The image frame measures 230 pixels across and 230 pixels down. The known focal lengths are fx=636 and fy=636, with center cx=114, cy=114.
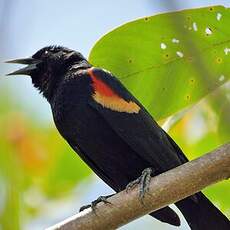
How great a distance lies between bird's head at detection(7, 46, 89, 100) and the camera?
328cm

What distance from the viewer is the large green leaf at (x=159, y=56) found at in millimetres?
2332

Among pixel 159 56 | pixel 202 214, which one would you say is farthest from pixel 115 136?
pixel 159 56

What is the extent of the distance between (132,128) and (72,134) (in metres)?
0.29

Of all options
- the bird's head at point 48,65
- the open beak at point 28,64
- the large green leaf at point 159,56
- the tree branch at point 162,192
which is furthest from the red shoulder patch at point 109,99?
→ the tree branch at point 162,192

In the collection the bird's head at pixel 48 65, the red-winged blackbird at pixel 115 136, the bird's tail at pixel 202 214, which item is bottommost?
the bird's tail at pixel 202 214

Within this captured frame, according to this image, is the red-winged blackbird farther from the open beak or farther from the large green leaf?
the large green leaf

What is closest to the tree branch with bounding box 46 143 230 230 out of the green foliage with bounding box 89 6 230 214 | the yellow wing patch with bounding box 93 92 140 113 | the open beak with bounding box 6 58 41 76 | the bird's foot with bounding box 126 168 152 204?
the bird's foot with bounding box 126 168 152 204

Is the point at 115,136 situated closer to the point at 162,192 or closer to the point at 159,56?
the point at 159,56

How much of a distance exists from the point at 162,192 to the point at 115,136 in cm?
95

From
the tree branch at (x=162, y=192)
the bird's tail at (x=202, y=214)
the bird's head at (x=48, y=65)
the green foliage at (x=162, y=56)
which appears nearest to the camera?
the tree branch at (x=162, y=192)

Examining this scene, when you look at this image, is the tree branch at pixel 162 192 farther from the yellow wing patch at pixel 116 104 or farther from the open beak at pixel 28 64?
the open beak at pixel 28 64

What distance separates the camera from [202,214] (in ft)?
9.06

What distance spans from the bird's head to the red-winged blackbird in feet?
0.40

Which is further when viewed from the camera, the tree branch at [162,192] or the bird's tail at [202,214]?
the bird's tail at [202,214]
